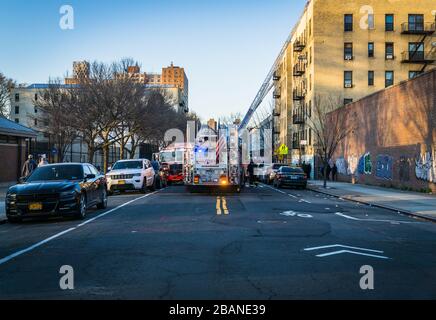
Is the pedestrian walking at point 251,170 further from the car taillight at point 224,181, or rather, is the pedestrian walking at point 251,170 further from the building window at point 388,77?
the building window at point 388,77

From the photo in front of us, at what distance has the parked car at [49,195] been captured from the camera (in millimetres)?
13007

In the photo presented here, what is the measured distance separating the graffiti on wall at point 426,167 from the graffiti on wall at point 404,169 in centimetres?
128

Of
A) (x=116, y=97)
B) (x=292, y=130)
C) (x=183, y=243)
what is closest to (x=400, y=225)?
(x=183, y=243)

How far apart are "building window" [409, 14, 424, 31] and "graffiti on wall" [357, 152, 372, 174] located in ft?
67.6

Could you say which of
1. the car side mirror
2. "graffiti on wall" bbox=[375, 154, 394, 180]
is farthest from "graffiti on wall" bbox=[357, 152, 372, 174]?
the car side mirror

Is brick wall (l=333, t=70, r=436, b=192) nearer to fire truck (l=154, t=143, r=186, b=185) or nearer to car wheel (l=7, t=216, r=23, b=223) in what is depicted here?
fire truck (l=154, t=143, r=186, b=185)

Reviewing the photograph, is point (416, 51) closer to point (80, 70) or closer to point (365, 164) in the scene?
point (365, 164)

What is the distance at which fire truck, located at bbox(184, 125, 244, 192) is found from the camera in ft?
75.9

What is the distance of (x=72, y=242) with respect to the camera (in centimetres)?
1001

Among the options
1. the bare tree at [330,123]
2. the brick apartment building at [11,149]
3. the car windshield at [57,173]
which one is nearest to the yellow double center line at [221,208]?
the car windshield at [57,173]

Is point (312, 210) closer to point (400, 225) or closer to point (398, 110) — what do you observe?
point (400, 225)

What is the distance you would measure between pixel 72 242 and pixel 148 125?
29925 mm

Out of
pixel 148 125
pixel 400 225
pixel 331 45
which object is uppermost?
pixel 331 45

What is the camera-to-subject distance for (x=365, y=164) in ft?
123
